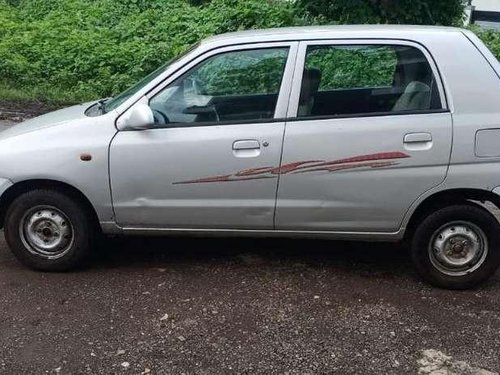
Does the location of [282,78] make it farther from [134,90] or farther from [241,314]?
[241,314]

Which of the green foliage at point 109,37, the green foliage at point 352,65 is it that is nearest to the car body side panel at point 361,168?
the green foliage at point 352,65

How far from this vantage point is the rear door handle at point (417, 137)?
4.31m

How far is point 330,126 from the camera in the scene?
4.39m

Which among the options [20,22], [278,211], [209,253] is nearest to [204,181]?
[278,211]

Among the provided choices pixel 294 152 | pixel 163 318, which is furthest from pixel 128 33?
pixel 163 318

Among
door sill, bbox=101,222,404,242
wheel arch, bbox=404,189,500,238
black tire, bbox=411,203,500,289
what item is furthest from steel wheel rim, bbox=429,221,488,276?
door sill, bbox=101,222,404,242

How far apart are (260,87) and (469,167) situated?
147cm

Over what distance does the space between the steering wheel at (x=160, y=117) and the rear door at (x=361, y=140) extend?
84 centimetres

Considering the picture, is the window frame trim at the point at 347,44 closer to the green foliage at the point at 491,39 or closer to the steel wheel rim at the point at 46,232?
the steel wheel rim at the point at 46,232

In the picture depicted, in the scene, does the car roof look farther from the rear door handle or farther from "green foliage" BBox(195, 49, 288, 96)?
the rear door handle

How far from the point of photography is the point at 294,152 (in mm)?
4379

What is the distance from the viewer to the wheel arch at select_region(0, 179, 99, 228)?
4.62 m

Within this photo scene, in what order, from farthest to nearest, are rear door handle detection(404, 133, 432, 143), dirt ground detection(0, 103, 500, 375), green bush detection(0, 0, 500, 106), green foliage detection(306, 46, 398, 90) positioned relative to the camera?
green bush detection(0, 0, 500, 106) → green foliage detection(306, 46, 398, 90) → rear door handle detection(404, 133, 432, 143) → dirt ground detection(0, 103, 500, 375)

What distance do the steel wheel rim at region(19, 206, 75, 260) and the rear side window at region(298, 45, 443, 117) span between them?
1819 mm
